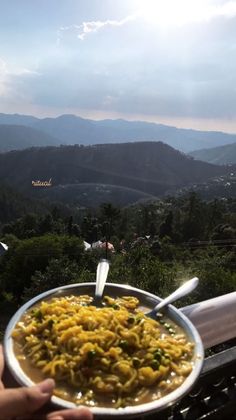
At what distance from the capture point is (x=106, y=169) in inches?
5920

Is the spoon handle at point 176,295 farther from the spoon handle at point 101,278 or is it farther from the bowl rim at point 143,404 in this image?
the spoon handle at point 101,278

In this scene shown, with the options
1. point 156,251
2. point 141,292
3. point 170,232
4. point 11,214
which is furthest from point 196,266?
point 11,214

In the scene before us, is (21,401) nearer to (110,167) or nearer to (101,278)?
(101,278)

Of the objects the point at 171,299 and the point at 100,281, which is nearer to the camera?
the point at 171,299

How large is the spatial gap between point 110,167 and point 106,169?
67.2 inches

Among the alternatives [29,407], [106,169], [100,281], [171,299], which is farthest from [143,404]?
[106,169]

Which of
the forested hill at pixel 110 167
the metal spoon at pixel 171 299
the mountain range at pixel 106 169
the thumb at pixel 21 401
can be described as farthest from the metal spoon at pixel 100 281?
the forested hill at pixel 110 167

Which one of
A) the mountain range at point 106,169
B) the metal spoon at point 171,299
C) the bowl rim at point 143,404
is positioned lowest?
the mountain range at point 106,169

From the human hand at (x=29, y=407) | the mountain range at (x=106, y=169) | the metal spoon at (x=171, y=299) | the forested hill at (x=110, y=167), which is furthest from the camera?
the forested hill at (x=110, y=167)

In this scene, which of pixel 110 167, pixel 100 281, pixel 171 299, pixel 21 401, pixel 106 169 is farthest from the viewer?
pixel 110 167

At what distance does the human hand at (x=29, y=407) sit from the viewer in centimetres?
98

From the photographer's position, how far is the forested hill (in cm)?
14412

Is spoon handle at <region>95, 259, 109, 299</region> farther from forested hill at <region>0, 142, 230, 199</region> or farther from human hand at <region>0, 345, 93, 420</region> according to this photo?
forested hill at <region>0, 142, 230, 199</region>

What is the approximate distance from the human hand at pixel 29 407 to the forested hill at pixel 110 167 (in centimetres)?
13673
